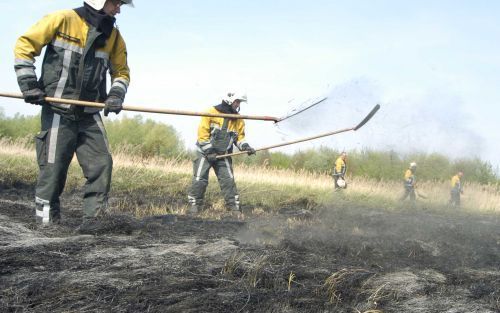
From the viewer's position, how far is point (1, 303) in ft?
8.03

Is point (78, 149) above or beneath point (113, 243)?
above

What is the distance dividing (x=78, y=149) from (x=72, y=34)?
3.34ft

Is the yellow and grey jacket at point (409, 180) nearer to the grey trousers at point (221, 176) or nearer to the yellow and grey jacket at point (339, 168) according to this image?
the yellow and grey jacket at point (339, 168)

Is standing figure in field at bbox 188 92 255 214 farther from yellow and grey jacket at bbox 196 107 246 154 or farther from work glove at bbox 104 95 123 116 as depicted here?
work glove at bbox 104 95 123 116

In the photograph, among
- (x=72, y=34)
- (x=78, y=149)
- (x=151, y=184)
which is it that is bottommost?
(x=151, y=184)

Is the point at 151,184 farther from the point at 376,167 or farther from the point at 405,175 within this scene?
the point at 376,167

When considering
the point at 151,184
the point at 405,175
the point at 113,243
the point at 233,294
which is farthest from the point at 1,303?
the point at 405,175

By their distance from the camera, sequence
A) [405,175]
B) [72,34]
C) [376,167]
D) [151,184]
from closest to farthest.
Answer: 1. [72,34]
2. [151,184]
3. [405,175]
4. [376,167]

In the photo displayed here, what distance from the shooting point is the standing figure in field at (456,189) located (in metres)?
18.8

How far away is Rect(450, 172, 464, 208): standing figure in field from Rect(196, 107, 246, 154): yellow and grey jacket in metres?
11.8

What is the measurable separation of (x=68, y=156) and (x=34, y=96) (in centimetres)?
62

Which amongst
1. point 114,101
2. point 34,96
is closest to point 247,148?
point 114,101

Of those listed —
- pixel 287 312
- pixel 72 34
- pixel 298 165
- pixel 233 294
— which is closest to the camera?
pixel 287 312

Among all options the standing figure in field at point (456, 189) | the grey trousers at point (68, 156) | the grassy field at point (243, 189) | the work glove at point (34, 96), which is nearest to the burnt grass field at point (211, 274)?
the grey trousers at point (68, 156)
